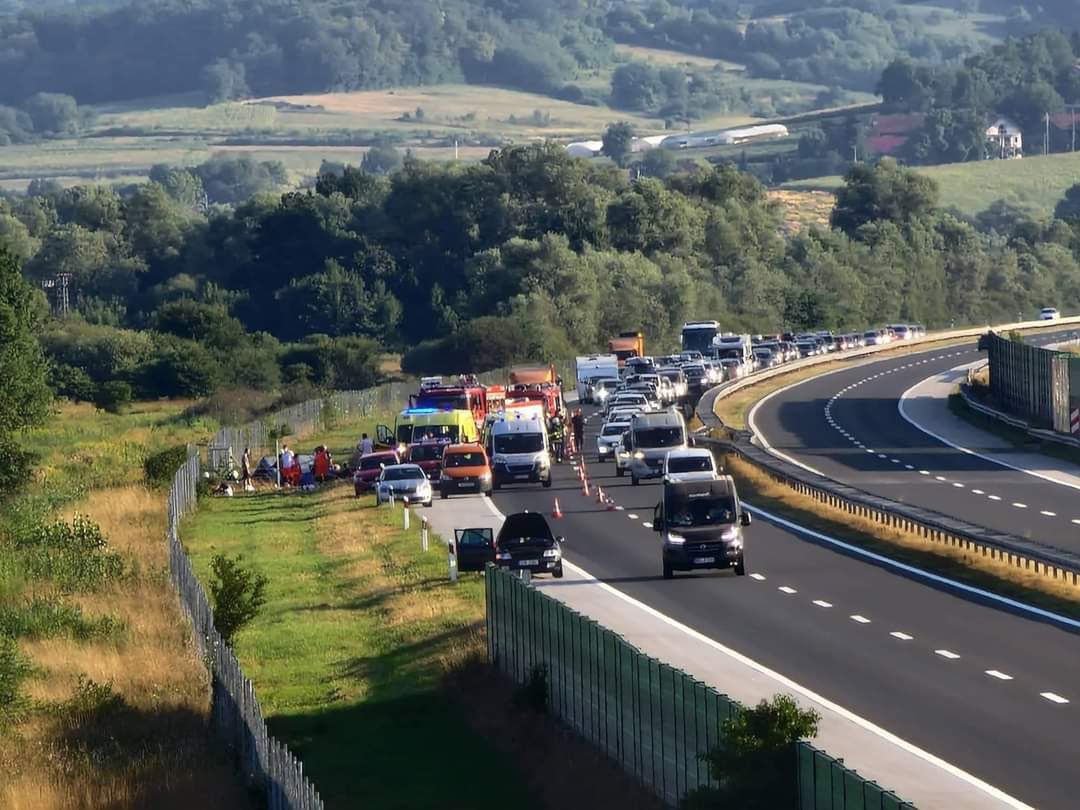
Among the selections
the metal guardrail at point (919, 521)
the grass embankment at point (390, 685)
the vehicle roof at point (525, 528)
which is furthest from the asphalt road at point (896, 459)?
the grass embankment at point (390, 685)

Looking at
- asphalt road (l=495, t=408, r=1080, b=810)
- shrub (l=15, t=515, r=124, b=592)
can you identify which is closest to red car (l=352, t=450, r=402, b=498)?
shrub (l=15, t=515, r=124, b=592)

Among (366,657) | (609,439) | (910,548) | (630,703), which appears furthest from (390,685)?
(609,439)

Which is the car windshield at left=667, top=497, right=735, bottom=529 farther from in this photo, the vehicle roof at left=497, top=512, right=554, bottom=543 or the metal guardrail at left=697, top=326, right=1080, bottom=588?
the metal guardrail at left=697, top=326, right=1080, bottom=588

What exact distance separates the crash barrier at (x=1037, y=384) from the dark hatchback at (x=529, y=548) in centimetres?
3004

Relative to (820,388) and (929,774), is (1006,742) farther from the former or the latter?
(820,388)

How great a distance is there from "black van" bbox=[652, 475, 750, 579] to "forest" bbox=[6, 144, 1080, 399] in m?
82.7

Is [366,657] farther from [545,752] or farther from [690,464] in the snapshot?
[690,464]

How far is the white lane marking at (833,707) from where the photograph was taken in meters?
22.2

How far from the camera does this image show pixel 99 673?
120ft

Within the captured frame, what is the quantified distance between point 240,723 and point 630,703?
5.36m

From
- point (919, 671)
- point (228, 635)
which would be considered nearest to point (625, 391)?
point (228, 635)

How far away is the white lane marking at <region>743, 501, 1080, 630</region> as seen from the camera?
3418 centimetres

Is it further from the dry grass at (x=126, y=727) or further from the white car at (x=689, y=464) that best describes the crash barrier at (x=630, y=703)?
the white car at (x=689, y=464)

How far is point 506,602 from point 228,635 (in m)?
6.70
